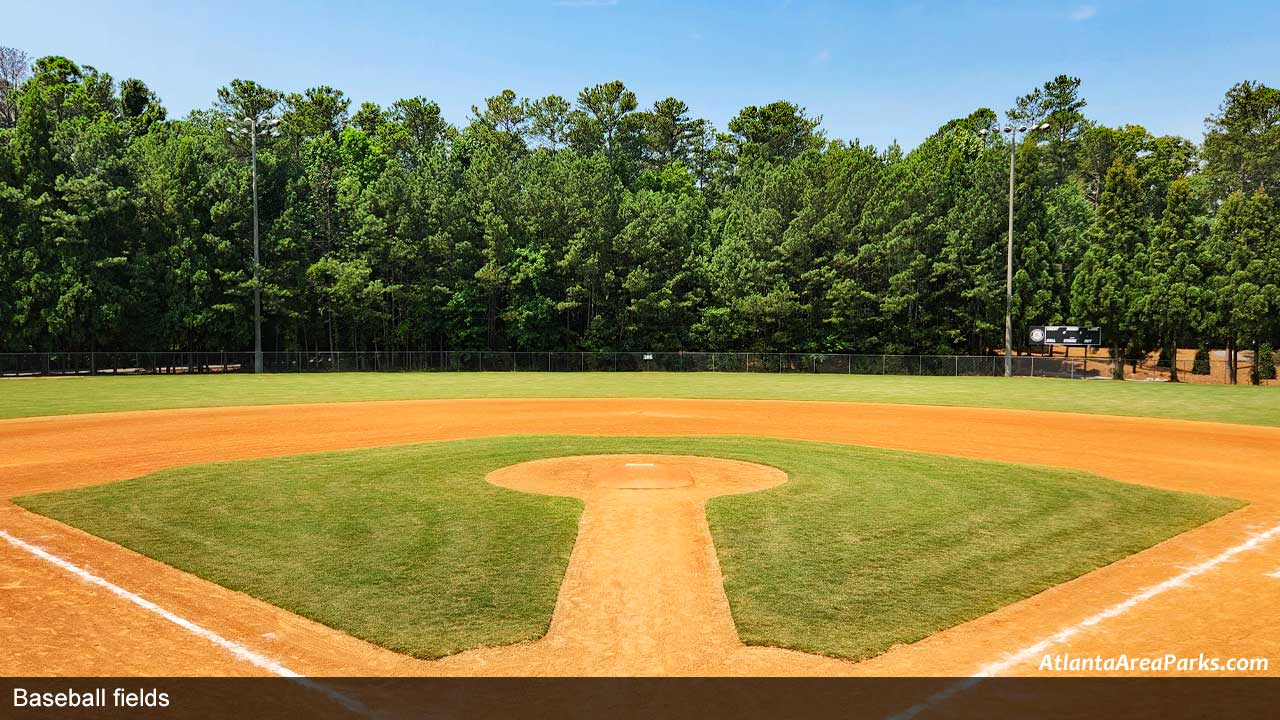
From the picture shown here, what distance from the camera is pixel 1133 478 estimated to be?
16828mm

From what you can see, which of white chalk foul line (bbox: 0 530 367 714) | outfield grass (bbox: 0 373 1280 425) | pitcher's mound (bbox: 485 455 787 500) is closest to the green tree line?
outfield grass (bbox: 0 373 1280 425)

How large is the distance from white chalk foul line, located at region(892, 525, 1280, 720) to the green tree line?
48303 millimetres

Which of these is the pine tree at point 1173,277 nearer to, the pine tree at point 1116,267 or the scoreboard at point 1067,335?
the pine tree at point 1116,267

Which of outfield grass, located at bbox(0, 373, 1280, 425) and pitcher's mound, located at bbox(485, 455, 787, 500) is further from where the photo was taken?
outfield grass, located at bbox(0, 373, 1280, 425)

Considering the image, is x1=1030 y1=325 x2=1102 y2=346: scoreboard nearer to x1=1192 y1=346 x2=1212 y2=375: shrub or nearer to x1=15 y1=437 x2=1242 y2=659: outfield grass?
x1=1192 y1=346 x2=1212 y2=375: shrub

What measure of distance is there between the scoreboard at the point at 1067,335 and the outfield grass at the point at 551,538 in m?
44.0

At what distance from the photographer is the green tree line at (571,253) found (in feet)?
180

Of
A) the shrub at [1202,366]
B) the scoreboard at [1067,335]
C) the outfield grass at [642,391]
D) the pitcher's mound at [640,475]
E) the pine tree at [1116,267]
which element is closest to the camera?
the pitcher's mound at [640,475]

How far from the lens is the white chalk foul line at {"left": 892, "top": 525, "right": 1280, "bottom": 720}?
21.3 ft

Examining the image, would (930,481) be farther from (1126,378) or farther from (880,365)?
(1126,378)

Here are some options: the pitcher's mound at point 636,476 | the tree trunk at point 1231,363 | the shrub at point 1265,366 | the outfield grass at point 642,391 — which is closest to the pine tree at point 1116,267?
the tree trunk at point 1231,363

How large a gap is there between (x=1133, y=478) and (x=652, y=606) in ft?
41.7

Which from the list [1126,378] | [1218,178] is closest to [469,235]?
[1126,378]

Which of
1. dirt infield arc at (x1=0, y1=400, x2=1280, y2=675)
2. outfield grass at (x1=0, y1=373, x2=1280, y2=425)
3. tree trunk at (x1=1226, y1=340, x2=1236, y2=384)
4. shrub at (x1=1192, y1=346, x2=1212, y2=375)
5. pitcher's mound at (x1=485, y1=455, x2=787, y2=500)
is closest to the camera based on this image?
dirt infield arc at (x1=0, y1=400, x2=1280, y2=675)
